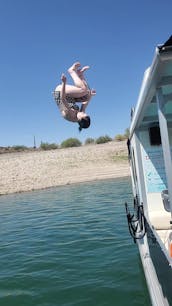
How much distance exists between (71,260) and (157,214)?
3.49 m

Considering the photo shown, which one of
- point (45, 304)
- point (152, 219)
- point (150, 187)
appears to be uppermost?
point (150, 187)

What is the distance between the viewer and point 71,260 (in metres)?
10.3

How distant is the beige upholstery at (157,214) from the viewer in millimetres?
7165

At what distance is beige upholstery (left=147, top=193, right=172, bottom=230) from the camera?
7.16 metres

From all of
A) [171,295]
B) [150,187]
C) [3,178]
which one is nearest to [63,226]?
[150,187]

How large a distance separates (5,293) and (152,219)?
3457 mm

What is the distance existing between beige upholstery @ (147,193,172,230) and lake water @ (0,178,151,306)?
4.33 feet

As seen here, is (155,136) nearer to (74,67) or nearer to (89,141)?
(74,67)

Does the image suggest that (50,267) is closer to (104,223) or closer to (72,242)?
(72,242)

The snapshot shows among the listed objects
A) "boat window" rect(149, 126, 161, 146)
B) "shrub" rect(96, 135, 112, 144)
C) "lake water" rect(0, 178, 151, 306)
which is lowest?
"lake water" rect(0, 178, 151, 306)

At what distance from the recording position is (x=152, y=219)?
7395 mm

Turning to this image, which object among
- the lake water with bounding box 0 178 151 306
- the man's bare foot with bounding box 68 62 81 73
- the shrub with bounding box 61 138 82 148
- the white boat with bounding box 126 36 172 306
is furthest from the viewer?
the shrub with bounding box 61 138 82 148

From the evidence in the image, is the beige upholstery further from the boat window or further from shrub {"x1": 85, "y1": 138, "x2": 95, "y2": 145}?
shrub {"x1": 85, "y1": 138, "x2": 95, "y2": 145}

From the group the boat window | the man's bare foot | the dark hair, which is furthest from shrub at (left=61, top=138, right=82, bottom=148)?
the dark hair
